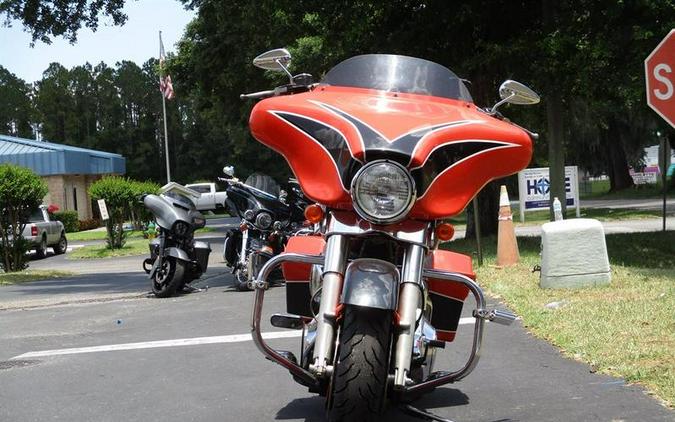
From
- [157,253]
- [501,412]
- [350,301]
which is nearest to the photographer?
[350,301]

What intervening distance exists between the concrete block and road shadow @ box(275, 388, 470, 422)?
14.0 ft

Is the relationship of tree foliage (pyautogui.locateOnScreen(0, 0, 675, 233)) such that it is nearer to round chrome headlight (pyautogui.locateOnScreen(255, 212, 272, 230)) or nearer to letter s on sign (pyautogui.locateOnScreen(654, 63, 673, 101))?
round chrome headlight (pyautogui.locateOnScreen(255, 212, 272, 230))

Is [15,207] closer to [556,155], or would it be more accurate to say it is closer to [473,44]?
[473,44]

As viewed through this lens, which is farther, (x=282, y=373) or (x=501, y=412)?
(x=282, y=373)

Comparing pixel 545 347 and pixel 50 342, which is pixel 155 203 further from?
pixel 545 347

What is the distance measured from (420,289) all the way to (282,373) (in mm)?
2366

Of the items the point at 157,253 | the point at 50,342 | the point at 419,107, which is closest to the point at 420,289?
the point at 419,107

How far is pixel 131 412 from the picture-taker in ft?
17.5

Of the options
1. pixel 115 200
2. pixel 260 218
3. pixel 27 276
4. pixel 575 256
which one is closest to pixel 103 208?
pixel 115 200

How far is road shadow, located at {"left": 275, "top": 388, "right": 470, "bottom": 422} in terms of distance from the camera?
5043 millimetres

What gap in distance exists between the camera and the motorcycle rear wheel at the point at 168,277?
11633 millimetres

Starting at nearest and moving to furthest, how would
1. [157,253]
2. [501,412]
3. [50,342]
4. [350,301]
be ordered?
1. [350,301]
2. [501,412]
3. [50,342]
4. [157,253]

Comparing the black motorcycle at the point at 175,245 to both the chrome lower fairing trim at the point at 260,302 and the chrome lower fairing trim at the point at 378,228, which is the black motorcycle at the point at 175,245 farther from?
the chrome lower fairing trim at the point at 378,228

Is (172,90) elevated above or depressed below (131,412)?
above
